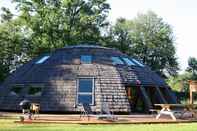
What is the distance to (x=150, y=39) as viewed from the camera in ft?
211

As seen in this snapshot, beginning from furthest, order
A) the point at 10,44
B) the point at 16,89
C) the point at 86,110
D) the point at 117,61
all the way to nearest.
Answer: the point at 10,44
the point at 117,61
the point at 16,89
the point at 86,110

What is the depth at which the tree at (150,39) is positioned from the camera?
205 feet

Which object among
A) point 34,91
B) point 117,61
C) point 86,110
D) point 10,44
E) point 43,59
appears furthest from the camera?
point 10,44

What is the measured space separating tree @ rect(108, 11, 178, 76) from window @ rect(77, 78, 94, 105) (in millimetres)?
33992

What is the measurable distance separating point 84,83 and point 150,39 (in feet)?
128

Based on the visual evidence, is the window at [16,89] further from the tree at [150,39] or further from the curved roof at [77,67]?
the tree at [150,39]

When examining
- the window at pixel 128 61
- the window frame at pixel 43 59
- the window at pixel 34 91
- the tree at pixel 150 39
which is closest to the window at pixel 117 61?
the window at pixel 128 61

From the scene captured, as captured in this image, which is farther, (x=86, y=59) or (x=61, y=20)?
(x=61, y=20)

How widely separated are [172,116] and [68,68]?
7.56 metres

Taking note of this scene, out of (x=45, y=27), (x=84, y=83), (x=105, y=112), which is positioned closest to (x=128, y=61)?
(x=84, y=83)

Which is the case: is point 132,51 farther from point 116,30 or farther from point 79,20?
point 79,20

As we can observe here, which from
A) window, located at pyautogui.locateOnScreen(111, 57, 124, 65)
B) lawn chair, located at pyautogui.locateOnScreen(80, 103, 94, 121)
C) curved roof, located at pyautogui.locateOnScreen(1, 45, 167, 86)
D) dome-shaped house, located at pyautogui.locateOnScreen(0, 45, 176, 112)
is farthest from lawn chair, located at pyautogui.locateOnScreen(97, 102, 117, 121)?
window, located at pyautogui.locateOnScreen(111, 57, 124, 65)

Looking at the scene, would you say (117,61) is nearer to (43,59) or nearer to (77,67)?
(77,67)

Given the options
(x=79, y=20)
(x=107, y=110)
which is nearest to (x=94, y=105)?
(x=107, y=110)
